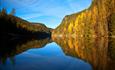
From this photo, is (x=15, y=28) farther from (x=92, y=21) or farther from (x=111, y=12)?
(x=111, y=12)

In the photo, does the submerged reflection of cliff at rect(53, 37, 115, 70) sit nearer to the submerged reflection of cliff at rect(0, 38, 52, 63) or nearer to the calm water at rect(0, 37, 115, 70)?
the calm water at rect(0, 37, 115, 70)

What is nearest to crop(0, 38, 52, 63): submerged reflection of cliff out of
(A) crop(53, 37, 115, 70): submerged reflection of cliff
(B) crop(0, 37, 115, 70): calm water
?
(B) crop(0, 37, 115, 70): calm water

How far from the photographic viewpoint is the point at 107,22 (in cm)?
11800

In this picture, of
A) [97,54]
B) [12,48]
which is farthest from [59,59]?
[12,48]

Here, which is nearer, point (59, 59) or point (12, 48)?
point (59, 59)

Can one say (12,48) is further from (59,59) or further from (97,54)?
(59,59)

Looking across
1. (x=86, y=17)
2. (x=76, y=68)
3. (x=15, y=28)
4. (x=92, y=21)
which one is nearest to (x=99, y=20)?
(x=92, y=21)

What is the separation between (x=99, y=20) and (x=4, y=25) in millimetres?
48634

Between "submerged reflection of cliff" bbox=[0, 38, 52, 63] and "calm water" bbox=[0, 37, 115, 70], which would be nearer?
"calm water" bbox=[0, 37, 115, 70]

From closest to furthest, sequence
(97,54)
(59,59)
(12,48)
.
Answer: (59,59) < (97,54) < (12,48)

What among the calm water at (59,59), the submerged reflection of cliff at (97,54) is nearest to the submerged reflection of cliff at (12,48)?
the calm water at (59,59)

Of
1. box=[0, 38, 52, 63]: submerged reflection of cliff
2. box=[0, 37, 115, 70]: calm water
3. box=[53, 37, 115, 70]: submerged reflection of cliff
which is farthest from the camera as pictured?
box=[0, 38, 52, 63]: submerged reflection of cliff

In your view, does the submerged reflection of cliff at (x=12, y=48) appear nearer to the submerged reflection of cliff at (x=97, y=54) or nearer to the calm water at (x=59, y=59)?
the calm water at (x=59, y=59)

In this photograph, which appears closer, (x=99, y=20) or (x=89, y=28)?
(x=99, y=20)
